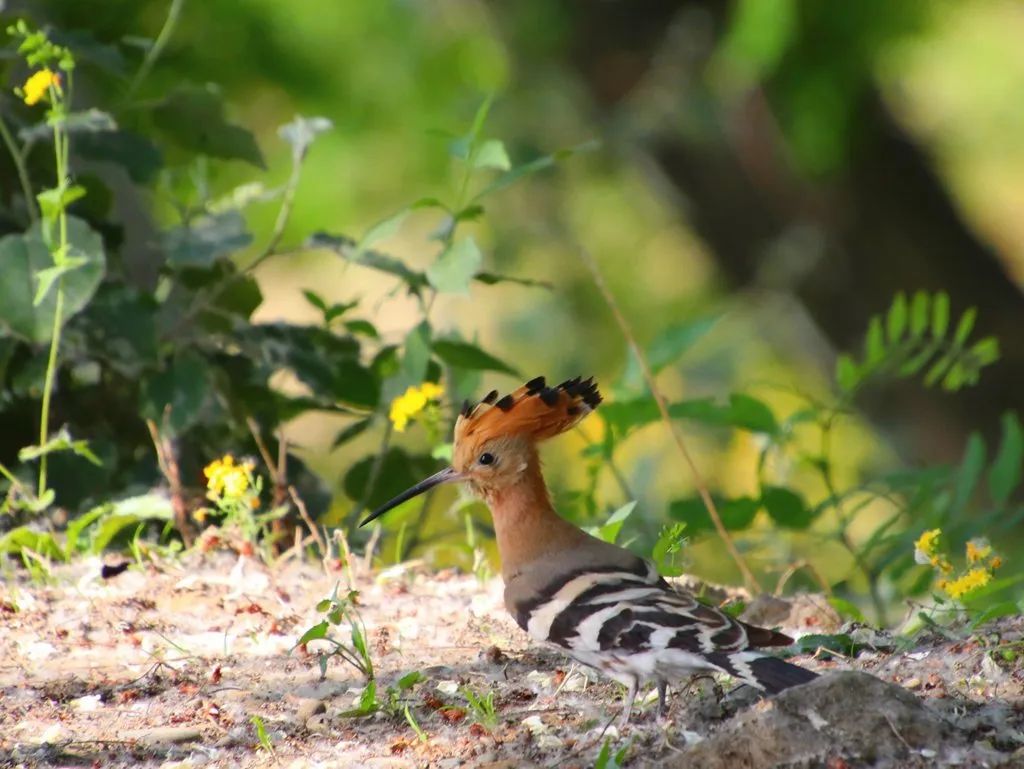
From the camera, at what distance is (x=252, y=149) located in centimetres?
373

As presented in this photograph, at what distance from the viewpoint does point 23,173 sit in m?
3.34

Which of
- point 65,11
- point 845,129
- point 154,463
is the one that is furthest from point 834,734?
point 845,129

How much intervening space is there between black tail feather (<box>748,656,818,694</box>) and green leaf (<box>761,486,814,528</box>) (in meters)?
1.40

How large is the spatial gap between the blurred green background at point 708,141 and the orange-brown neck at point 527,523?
8.69 feet

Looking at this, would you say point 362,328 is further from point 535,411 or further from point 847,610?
point 847,610

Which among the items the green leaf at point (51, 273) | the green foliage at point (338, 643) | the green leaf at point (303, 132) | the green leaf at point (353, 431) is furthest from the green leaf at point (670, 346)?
the green leaf at point (51, 273)

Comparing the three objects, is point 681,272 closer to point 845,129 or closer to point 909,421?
point 909,421

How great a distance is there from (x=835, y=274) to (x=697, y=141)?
33.6 inches

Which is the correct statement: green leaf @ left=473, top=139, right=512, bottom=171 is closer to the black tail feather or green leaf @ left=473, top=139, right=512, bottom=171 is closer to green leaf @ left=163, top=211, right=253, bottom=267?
green leaf @ left=163, top=211, right=253, bottom=267

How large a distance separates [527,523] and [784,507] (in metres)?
1.02

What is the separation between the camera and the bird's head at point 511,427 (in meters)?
2.70

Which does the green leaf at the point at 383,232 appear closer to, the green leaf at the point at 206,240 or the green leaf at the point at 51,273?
the green leaf at the point at 206,240

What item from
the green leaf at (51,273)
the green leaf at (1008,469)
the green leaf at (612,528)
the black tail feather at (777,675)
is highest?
the green leaf at (51,273)

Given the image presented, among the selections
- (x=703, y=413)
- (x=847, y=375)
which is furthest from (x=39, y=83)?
(x=847, y=375)
